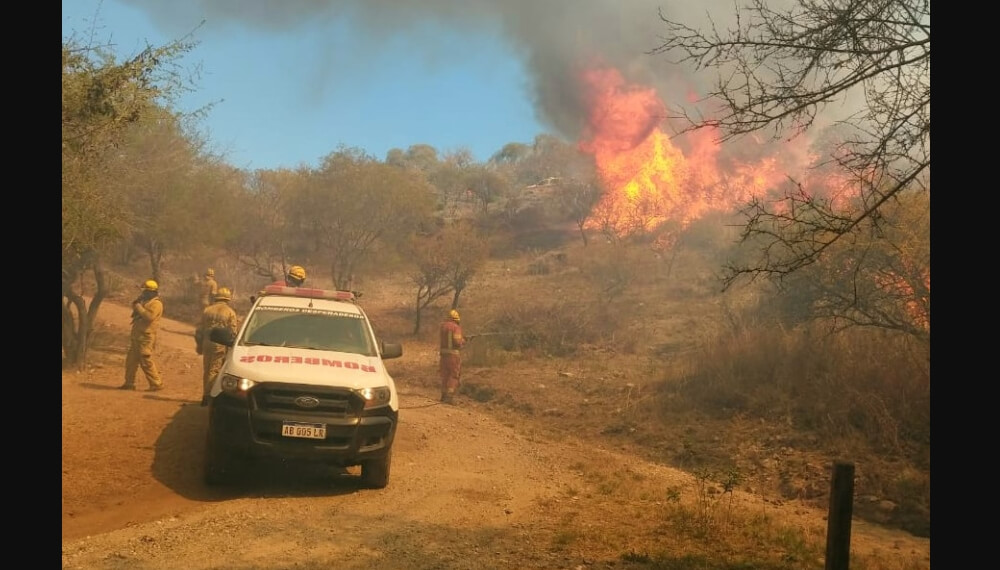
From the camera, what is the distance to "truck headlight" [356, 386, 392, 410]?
7.21 meters

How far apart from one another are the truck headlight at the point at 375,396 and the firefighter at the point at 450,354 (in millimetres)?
7801

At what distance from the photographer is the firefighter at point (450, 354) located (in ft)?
50.1

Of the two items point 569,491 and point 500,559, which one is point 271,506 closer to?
point 500,559

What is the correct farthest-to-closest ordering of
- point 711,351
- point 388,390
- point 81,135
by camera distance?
point 711,351 → point 81,135 → point 388,390

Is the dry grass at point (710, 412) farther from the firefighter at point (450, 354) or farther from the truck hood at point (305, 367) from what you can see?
the truck hood at point (305, 367)

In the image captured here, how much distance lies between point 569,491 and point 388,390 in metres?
2.46

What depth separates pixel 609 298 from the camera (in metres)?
27.6

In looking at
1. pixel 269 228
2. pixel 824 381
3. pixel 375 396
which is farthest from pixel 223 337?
pixel 269 228

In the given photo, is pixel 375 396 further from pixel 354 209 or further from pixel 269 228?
pixel 269 228

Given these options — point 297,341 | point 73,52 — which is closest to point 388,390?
point 297,341

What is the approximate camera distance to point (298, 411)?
23.0 ft

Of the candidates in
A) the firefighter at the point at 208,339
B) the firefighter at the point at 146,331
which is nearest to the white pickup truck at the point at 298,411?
the firefighter at the point at 208,339

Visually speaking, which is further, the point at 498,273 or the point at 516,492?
the point at 498,273

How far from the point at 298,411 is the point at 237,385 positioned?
2.06 feet
